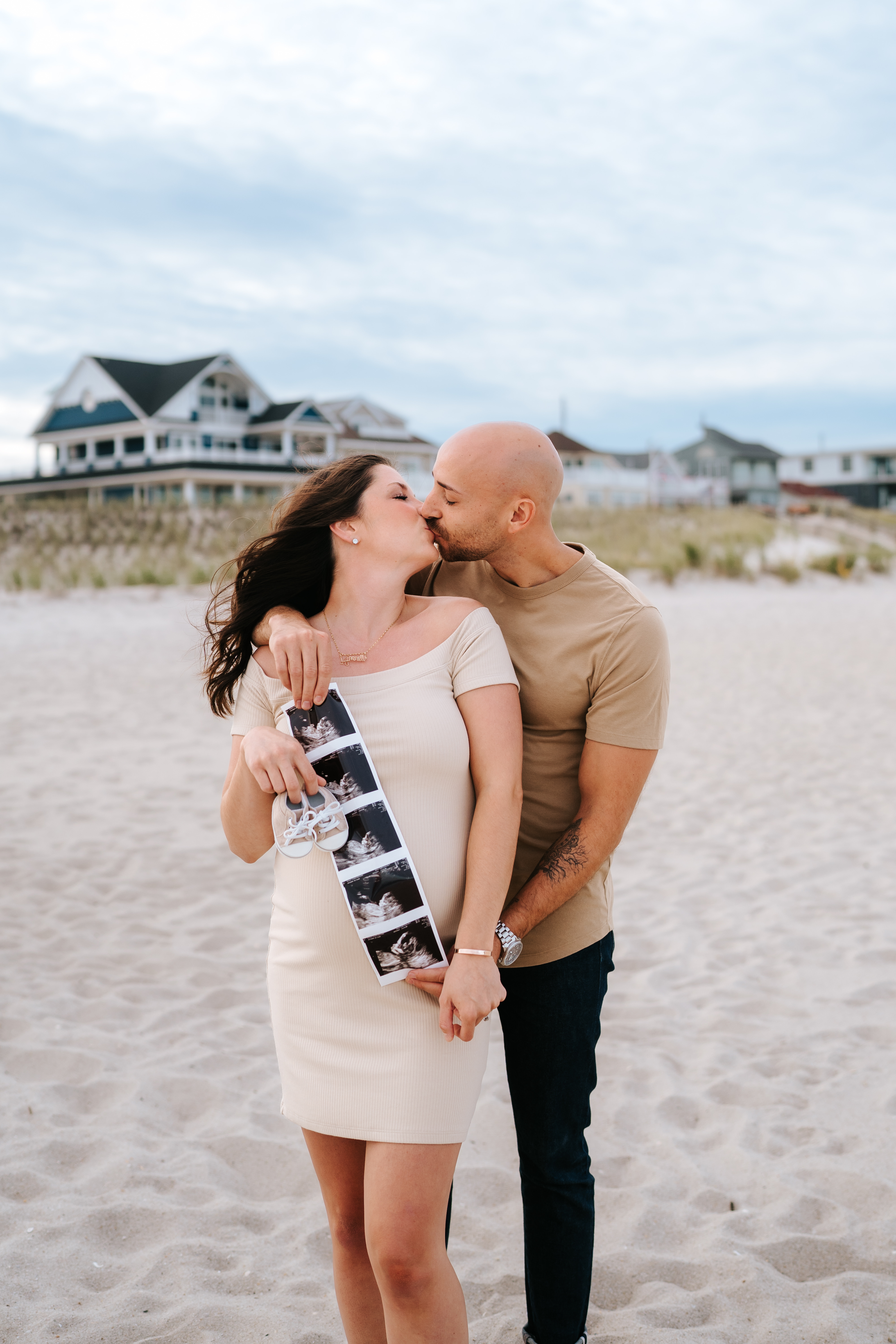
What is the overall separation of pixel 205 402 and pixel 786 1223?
4055 centimetres

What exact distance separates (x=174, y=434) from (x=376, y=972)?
39535mm

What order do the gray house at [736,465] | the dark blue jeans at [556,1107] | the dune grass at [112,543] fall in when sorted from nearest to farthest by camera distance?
the dark blue jeans at [556,1107]
the dune grass at [112,543]
the gray house at [736,465]

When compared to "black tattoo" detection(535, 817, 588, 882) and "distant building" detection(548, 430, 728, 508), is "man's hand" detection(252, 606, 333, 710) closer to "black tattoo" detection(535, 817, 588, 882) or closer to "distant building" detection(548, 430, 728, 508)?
"black tattoo" detection(535, 817, 588, 882)

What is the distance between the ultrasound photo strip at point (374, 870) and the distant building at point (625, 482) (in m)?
46.6

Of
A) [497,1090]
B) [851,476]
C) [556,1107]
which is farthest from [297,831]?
[851,476]

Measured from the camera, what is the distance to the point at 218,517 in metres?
24.9

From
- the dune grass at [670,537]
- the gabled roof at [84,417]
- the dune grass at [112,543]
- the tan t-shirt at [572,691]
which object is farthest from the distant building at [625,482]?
the tan t-shirt at [572,691]

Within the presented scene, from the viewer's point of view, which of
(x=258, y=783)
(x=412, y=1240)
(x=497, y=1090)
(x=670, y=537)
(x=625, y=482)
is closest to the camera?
(x=412, y=1240)

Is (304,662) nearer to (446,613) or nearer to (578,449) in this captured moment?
(446,613)

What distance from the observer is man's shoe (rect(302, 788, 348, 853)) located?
169 cm

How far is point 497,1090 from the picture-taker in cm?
365

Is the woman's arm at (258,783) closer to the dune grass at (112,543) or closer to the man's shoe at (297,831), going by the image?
the man's shoe at (297,831)

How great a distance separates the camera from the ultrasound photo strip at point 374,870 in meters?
1.69

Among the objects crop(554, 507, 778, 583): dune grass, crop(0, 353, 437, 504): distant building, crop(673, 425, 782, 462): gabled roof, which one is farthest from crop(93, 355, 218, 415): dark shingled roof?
crop(673, 425, 782, 462): gabled roof
